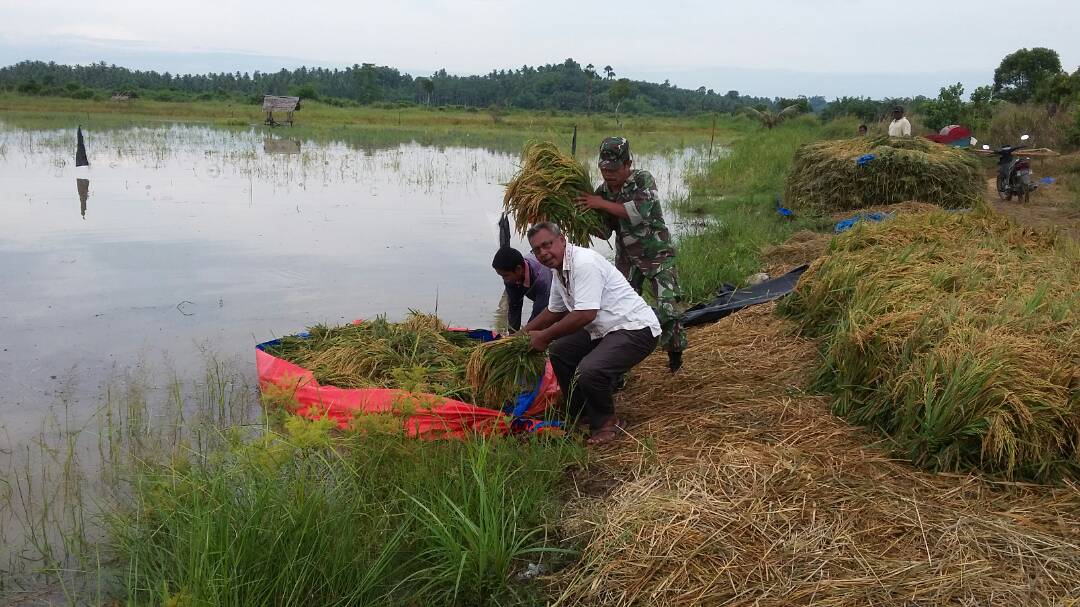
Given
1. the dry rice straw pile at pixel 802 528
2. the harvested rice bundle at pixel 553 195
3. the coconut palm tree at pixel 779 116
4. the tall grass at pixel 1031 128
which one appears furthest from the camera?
the coconut palm tree at pixel 779 116

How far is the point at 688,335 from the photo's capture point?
5.47m

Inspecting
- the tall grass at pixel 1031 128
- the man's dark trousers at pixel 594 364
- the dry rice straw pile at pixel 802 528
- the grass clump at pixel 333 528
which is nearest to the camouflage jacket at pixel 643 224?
the man's dark trousers at pixel 594 364

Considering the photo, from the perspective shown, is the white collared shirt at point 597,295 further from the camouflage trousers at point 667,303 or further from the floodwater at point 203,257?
the floodwater at point 203,257

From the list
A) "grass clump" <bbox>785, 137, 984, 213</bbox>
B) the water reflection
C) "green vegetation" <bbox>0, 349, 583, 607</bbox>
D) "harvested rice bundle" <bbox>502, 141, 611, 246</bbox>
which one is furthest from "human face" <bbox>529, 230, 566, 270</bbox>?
the water reflection

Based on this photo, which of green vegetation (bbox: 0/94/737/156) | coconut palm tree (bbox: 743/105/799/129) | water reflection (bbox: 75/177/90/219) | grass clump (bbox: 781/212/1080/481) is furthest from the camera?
coconut palm tree (bbox: 743/105/799/129)

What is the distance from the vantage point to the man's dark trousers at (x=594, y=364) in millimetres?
3555

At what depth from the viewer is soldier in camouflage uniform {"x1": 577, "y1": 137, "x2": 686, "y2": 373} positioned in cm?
440

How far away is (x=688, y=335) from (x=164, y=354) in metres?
3.64

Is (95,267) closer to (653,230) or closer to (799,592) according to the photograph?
(653,230)

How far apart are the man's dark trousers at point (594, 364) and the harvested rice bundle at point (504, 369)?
0.11 m

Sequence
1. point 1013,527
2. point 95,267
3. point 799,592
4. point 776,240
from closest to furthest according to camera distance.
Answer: point 799,592 → point 1013,527 → point 95,267 → point 776,240

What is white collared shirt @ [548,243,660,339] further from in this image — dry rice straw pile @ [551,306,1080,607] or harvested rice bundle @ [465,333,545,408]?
dry rice straw pile @ [551,306,1080,607]

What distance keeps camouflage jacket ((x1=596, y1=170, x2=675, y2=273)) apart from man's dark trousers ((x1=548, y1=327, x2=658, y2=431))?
37.1 inches

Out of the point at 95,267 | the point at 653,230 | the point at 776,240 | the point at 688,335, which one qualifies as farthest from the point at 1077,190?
the point at 95,267
